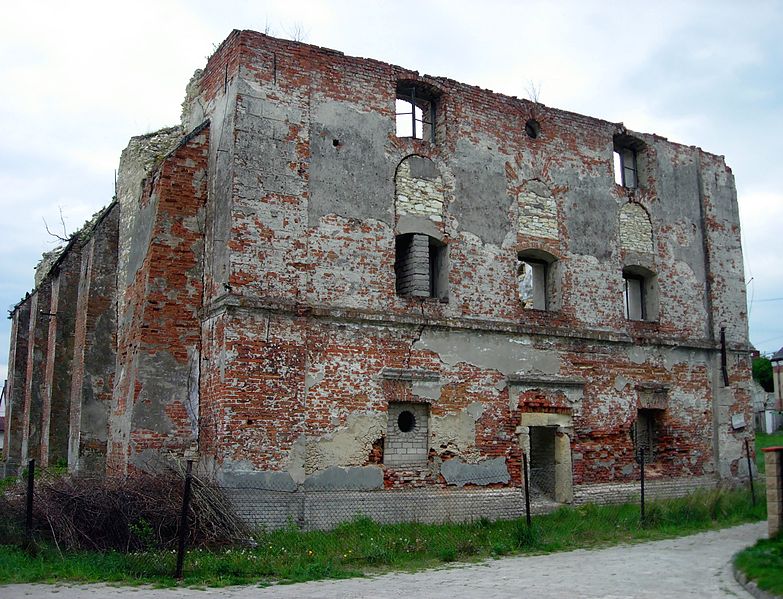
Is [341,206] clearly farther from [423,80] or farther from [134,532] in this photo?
[134,532]

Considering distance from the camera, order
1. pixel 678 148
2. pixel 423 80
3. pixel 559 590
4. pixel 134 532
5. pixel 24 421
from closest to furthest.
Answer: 1. pixel 559 590
2. pixel 134 532
3. pixel 423 80
4. pixel 678 148
5. pixel 24 421

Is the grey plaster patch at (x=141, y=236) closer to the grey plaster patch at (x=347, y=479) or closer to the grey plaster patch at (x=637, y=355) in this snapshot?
the grey plaster patch at (x=347, y=479)

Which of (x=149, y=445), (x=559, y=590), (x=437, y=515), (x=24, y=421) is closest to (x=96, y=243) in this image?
→ (x=149, y=445)

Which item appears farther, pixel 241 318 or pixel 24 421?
pixel 24 421

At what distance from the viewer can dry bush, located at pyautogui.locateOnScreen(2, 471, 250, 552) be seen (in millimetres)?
9836

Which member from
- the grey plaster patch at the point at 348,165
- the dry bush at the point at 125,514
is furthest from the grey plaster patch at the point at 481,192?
the dry bush at the point at 125,514

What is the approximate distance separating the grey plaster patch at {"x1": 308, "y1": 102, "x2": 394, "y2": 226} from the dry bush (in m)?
4.66

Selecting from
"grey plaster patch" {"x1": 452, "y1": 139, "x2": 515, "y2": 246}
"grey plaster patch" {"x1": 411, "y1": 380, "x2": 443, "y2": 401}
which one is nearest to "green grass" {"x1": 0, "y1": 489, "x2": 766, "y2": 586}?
"grey plaster patch" {"x1": 411, "y1": 380, "x2": 443, "y2": 401}

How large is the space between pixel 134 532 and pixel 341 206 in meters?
5.93

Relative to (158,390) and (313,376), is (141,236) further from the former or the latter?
(313,376)

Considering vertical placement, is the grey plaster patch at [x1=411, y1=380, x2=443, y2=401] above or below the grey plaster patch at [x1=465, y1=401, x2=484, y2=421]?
above

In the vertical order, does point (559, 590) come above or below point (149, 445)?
below

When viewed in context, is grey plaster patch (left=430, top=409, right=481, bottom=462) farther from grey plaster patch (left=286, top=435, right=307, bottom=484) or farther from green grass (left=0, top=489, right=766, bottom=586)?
grey plaster patch (left=286, top=435, right=307, bottom=484)

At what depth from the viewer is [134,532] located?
982 centimetres
